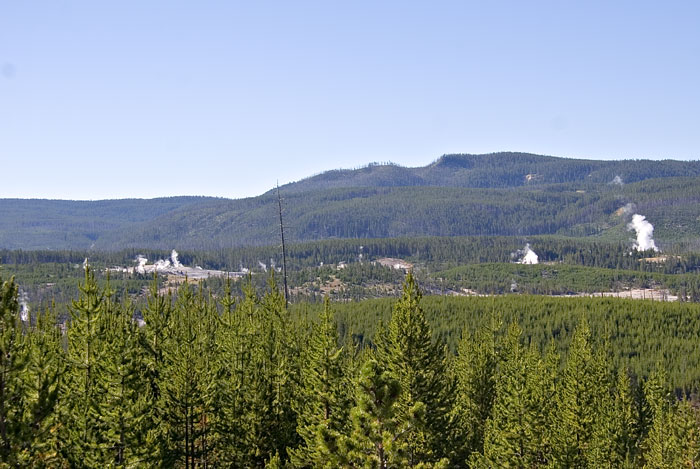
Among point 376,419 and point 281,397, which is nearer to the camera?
point 376,419

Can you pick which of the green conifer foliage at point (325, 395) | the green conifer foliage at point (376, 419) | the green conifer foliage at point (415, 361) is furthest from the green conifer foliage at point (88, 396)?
the green conifer foliage at point (415, 361)

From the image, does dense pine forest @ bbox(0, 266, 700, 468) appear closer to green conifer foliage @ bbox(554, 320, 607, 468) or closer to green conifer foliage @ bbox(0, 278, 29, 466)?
green conifer foliage @ bbox(0, 278, 29, 466)

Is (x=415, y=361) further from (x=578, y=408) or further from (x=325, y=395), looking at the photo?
(x=578, y=408)

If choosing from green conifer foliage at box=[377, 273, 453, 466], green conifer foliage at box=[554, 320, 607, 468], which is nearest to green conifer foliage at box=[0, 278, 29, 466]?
green conifer foliage at box=[377, 273, 453, 466]

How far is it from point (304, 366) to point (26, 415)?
32.5m

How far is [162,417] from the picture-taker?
163 ft

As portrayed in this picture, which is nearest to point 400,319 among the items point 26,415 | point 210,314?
point 26,415

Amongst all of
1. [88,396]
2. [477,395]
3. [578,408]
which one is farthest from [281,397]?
[578,408]

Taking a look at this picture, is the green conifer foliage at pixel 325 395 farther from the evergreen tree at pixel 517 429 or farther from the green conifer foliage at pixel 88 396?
the evergreen tree at pixel 517 429

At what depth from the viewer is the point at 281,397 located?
5791 centimetres

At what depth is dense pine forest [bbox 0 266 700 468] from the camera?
1277 inches

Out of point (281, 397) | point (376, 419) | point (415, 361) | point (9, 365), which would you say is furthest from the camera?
point (281, 397)

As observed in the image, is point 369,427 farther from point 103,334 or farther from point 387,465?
point 103,334

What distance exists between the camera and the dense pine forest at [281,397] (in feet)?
106
